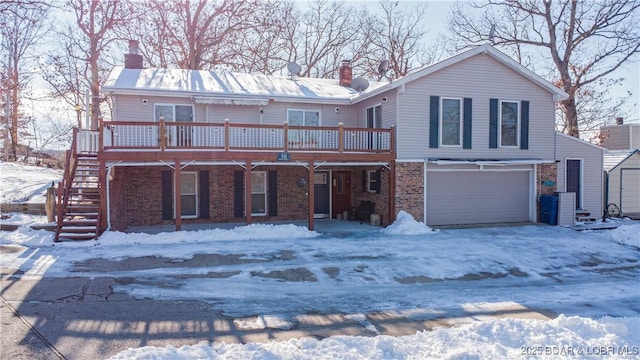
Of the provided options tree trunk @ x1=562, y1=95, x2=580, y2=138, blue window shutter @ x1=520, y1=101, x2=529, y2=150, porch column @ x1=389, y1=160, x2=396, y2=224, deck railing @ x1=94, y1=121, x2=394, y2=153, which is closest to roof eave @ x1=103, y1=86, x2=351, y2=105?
deck railing @ x1=94, y1=121, x2=394, y2=153

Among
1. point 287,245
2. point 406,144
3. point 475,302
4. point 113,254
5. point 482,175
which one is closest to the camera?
point 475,302

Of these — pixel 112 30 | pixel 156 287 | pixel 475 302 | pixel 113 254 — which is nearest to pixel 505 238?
pixel 475 302

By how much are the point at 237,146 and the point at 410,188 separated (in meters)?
5.86

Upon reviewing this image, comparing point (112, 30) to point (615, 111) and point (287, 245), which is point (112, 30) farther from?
point (615, 111)

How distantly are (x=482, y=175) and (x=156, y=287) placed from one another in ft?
39.4

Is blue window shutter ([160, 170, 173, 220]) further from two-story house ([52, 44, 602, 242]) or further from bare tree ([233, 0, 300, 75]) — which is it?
bare tree ([233, 0, 300, 75])

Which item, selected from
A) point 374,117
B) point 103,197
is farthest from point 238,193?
point 374,117

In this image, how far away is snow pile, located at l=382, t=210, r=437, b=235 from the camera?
13.6 meters

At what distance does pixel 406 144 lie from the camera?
14602 millimetres

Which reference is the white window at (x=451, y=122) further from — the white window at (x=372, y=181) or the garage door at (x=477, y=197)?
the white window at (x=372, y=181)

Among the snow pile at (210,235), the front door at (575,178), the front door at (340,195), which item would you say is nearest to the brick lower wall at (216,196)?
the front door at (340,195)

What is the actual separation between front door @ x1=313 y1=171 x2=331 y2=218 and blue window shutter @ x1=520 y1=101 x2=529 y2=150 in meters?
7.29

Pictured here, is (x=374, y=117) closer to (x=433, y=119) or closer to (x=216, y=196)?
(x=433, y=119)

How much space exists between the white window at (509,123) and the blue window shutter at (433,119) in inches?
105
